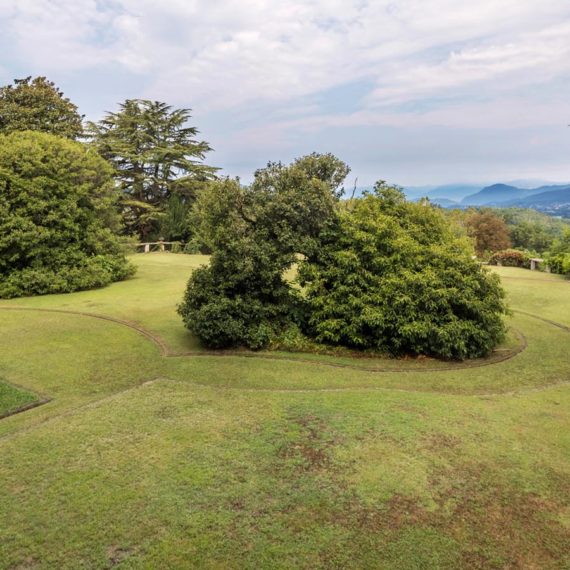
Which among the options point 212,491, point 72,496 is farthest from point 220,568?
point 72,496

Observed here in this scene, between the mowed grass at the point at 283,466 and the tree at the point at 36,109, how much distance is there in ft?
59.6

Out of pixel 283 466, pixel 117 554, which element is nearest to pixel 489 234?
pixel 283 466

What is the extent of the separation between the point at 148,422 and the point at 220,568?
228cm

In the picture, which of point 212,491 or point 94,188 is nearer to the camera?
point 212,491

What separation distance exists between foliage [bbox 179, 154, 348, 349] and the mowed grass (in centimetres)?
97

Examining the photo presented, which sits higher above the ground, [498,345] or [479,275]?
[479,275]

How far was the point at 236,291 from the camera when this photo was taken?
8.13 m

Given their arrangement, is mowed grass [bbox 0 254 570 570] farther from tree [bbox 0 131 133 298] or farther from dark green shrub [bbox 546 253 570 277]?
dark green shrub [bbox 546 253 570 277]

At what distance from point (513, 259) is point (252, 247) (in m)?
14.5

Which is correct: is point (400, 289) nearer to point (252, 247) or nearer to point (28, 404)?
point (252, 247)

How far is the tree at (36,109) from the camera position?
2044cm

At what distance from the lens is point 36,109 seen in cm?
2088

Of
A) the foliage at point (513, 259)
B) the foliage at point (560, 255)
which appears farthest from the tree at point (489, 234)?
the foliage at point (560, 255)

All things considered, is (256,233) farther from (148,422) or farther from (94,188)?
(94,188)
